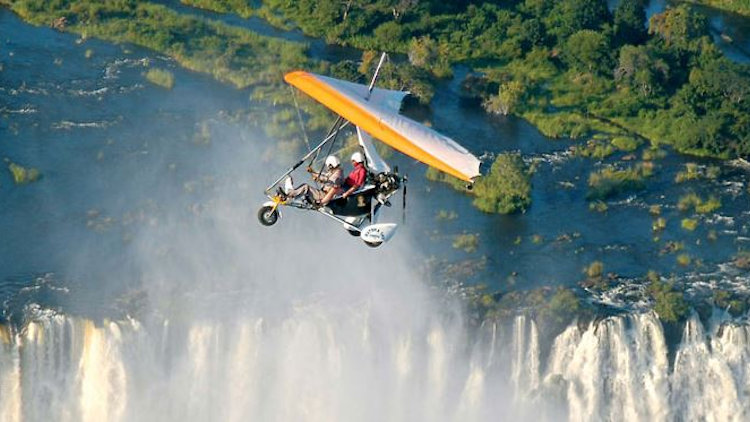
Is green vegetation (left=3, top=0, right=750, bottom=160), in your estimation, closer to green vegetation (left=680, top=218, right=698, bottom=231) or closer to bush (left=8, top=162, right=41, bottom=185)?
green vegetation (left=680, top=218, right=698, bottom=231)

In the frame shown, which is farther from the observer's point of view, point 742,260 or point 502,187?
point 502,187

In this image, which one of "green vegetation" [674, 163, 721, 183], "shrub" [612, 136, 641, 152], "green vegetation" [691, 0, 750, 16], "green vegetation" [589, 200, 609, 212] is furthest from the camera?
"green vegetation" [691, 0, 750, 16]

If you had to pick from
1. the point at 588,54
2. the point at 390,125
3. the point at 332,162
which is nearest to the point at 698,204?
the point at 588,54

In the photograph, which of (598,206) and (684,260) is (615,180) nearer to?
(598,206)

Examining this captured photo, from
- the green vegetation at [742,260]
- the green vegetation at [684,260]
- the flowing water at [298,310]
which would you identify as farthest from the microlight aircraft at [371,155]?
the green vegetation at [742,260]

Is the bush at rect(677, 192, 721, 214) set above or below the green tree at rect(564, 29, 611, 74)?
below

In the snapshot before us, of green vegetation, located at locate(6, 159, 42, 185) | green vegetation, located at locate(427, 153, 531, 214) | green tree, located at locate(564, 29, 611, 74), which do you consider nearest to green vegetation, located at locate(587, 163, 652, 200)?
green vegetation, located at locate(427, 153, 531, 214)
